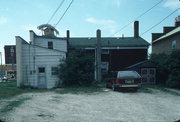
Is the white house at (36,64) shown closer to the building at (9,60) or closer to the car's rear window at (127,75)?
the car's rear window at (127,75)

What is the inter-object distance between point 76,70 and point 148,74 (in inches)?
380

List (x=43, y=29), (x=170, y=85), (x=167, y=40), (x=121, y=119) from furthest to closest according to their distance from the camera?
1. (x=43, y=29)
2. (x=167, y=40)
3. (x=170, y=85)
4. (x=121, y=119)

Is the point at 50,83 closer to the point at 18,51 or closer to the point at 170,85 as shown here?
the point at 18,51

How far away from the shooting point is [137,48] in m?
19.3

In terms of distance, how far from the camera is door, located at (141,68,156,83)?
51.4 feet

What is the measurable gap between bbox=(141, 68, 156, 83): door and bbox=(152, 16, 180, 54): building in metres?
4.53

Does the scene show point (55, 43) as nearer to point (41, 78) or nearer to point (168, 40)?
point (41, 78)

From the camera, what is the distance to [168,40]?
739 inches

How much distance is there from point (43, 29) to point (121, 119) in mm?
20326

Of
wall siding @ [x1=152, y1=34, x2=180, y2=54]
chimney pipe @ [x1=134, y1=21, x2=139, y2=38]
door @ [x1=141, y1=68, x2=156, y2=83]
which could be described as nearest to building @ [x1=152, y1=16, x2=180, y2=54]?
wall siding @ [x1=152, y1=34, x2=180, y2=54]

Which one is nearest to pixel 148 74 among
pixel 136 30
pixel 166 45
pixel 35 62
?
pixel 166 45

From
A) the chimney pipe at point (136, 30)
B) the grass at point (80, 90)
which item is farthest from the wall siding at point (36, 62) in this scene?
the chimney pipe at point (136, 30)

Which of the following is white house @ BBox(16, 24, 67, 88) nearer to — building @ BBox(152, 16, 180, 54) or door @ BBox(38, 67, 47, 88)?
door @ BBox(38, 67, 47, 88)

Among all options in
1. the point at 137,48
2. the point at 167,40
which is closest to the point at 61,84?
the point at 137,48
